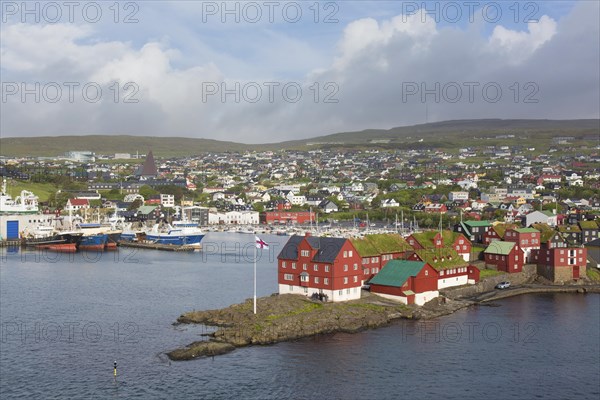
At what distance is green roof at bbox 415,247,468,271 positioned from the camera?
2903 centimetres

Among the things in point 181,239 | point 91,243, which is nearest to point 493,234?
point 181,239

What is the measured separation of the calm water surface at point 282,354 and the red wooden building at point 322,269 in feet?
9.07

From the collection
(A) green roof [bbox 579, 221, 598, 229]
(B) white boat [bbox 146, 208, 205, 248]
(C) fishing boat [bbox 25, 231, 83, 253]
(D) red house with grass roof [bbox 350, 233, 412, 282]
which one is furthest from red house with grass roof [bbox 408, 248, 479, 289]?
(C) fishing boat [bbox 25, 231, 83, 253]

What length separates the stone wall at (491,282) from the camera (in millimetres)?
29078

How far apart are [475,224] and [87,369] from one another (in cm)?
2677

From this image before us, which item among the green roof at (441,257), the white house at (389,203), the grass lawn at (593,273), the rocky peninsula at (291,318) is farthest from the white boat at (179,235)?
the white house at (389,203)

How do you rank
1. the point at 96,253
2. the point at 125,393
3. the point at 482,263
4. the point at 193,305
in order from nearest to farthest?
the point at 125,393
the point at 193,305
the point at 482,263
the point at 96,253

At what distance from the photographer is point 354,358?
19.8m

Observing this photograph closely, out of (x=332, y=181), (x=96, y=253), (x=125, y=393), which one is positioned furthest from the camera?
(x=332, y=181)

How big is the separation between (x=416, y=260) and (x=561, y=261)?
935cm

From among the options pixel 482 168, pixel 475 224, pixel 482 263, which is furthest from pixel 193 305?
pixel 482 168

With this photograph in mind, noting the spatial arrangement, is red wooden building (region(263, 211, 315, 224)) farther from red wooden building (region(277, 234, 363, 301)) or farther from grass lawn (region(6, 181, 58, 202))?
red wooden building (region(277, 234, 363, 301))

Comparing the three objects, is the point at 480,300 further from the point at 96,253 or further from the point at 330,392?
the point at 96,253

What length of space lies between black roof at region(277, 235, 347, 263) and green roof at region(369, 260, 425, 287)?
2.44 meters
